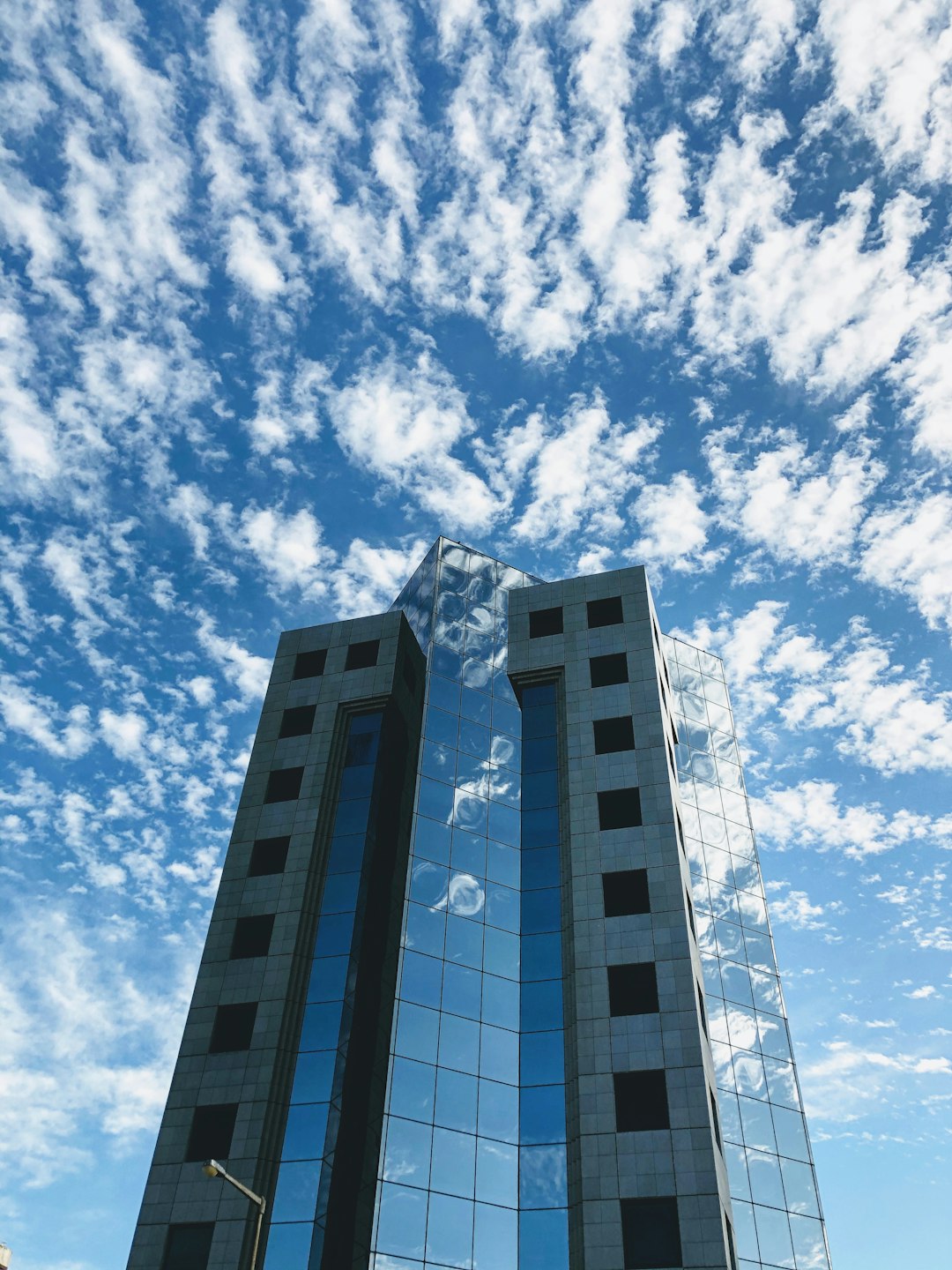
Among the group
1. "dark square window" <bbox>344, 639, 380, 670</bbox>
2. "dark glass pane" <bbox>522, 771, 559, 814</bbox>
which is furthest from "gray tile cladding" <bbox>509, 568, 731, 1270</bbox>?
"dark square window" <bbox>344, 639, 380, 670</bbox>

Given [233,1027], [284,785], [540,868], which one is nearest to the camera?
[233,1027]

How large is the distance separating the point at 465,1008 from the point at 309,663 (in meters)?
23.1

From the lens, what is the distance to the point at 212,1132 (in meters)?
41.5

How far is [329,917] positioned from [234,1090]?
338 inches

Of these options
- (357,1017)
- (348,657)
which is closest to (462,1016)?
(357,1017)

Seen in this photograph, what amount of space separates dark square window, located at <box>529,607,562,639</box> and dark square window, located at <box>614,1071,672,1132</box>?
81.7ft

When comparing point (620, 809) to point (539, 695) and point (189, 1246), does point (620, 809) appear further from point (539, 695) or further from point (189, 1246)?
point (189, 1246)

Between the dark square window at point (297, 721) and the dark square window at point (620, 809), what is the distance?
17302 millimetres

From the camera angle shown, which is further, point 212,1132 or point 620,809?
point 620,809

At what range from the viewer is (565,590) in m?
59.0

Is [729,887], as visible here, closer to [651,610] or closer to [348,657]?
[651,610]

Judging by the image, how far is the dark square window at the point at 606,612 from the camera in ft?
187

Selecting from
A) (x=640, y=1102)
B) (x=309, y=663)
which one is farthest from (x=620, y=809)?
(x=309, y=663)

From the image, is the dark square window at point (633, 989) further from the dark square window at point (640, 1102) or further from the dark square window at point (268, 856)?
the dark square window at point (268, 856)
